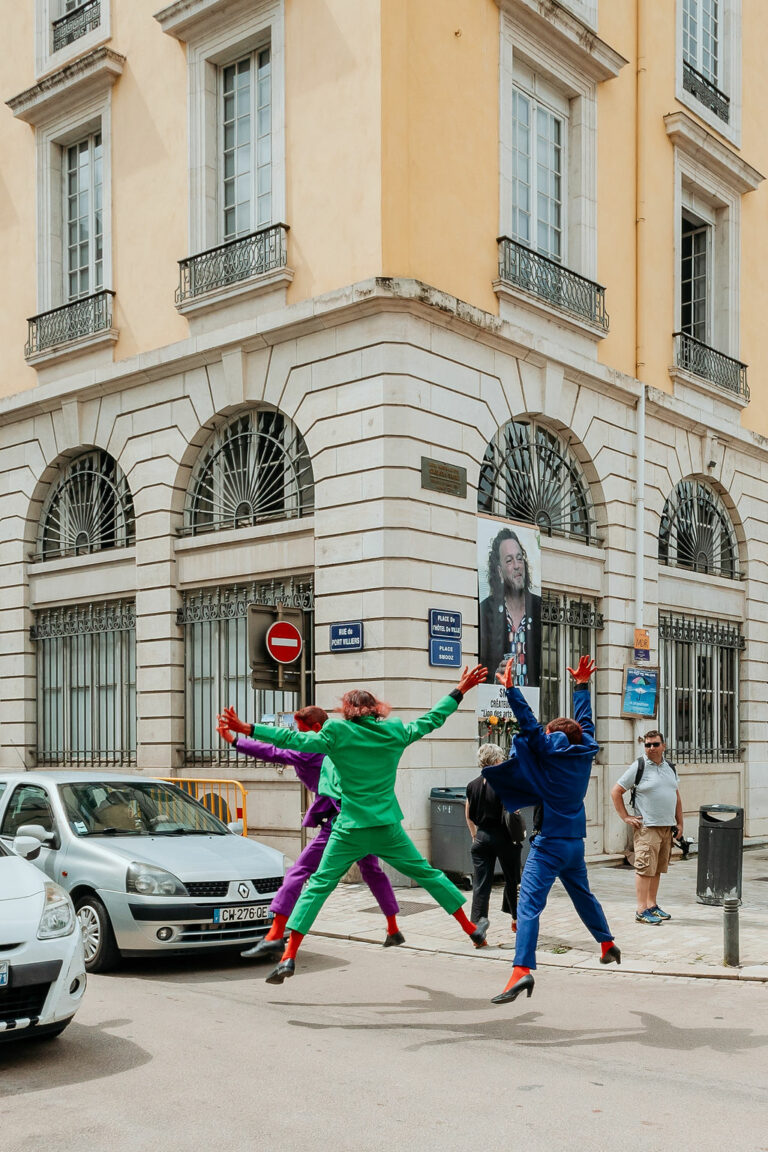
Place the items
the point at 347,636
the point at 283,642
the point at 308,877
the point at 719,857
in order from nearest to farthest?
1. the point at 308,877
2. the point at 719,857
3. the point at 283,642
4. the point at 347,636

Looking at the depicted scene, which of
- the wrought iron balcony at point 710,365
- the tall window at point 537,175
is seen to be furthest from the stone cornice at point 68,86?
the wrought iron balcony at point 710,365

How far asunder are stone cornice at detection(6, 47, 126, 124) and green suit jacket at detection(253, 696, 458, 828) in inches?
485

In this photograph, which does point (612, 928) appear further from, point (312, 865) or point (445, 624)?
point (445, 624)

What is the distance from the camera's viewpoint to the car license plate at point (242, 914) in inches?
356

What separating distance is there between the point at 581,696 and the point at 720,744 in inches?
466

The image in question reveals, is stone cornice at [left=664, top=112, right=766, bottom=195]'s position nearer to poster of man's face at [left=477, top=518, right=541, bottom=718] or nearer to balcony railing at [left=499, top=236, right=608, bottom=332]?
balcony railing at [left=499, top=236, right=608, bottom=332]

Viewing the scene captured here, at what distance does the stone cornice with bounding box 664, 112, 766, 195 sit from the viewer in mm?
18391

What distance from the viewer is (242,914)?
9148 mm

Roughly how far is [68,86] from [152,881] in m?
12.6

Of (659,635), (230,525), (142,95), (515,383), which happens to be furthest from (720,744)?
(142,95)

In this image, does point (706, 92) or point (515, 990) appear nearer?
point (515, 990)

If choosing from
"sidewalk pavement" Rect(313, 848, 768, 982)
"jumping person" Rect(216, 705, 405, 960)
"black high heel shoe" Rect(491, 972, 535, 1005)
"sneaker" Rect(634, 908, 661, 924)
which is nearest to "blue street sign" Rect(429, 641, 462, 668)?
"sidewalk pavement" Rect(313, 848, 768, 982)

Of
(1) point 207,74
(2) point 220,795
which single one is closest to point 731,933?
(2) point 220,795

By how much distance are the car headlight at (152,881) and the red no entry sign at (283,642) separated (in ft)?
14.4
